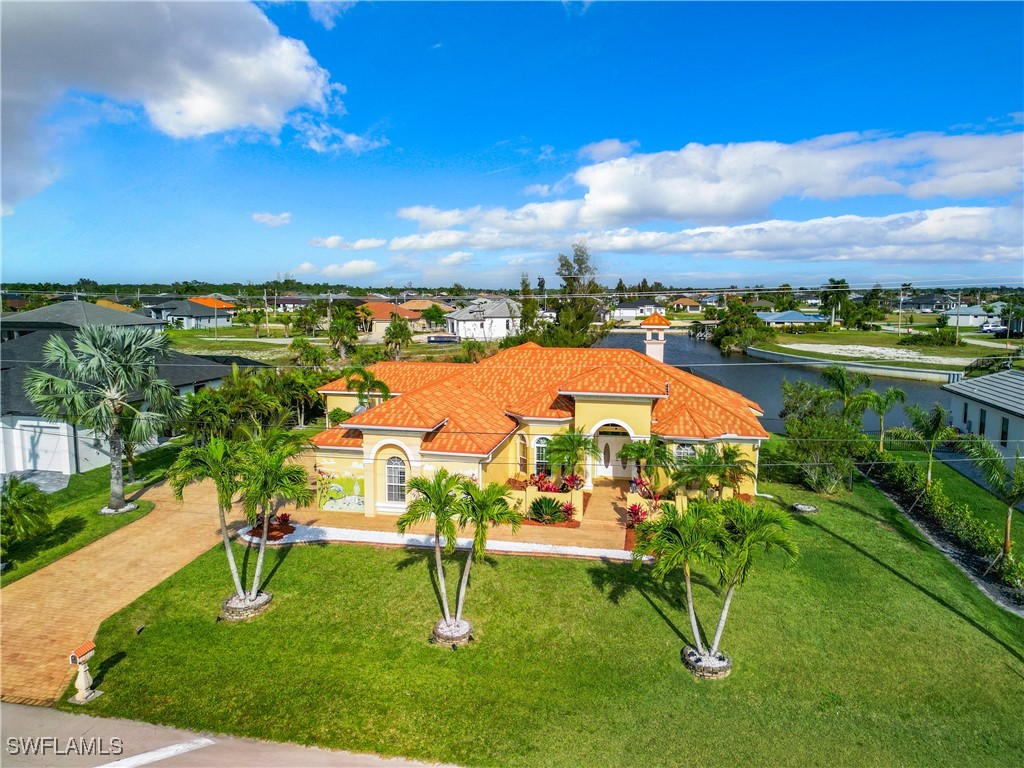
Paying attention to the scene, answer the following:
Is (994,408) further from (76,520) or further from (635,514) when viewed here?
(76,520)

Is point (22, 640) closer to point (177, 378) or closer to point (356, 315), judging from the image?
point (177, 378)

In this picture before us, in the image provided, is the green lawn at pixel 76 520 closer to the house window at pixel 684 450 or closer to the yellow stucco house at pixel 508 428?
the yellow stucco house at pixel 508 428

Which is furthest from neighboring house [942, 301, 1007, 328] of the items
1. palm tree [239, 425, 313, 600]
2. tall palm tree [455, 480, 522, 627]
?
palm tree [239, 425, 313, 600]

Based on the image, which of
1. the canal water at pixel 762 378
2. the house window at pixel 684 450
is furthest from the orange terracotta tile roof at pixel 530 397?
the canal water at pixel 762 378

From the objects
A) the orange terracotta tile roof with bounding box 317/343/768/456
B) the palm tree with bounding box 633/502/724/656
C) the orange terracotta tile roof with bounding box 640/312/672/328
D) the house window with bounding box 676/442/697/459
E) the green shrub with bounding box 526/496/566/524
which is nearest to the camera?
the palm tree with bounding box 633/502/724/656

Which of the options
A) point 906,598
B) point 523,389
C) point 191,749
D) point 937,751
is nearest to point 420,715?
point 191,749

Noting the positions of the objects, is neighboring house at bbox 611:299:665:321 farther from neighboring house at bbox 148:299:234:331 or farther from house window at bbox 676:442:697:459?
house window at bbox 676:442:697:459
